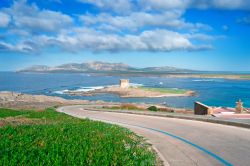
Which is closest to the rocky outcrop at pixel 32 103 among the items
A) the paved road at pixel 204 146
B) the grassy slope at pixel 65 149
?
the paved road at pixel 204 146

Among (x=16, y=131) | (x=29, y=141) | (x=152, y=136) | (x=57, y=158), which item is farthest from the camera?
(x=152, y=136)

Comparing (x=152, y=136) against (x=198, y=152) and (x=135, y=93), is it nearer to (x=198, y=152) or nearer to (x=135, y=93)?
(x=198, y=152)

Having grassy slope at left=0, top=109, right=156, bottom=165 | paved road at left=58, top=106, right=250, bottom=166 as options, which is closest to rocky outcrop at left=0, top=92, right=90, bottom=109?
paved road at left=58, top=106, right=250, bottom=166

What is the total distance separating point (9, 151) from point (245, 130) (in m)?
11.6

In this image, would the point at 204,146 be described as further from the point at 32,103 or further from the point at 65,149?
the point at 32,103

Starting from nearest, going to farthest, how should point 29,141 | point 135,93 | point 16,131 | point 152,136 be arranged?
point 29,141, point 16,131, point 152,136, point 135,93

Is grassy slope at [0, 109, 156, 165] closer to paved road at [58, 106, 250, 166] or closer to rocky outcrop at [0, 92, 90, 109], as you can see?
paved road at [58, 106, 250, 166]

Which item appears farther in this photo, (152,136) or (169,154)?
(152,136)

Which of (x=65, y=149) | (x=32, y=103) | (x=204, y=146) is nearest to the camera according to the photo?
(x=65, y=149)

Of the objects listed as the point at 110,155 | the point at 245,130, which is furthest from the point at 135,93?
the point at 110,155

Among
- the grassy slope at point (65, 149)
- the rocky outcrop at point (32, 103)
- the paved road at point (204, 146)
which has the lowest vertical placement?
the rocky outcrop at point (32, 103)

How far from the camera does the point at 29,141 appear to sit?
10406 millimetres

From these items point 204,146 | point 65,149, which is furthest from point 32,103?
point 65,149

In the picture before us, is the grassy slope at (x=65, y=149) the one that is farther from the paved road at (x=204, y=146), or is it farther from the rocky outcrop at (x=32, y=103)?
the rocky outcrop at (x=32, y=103)
